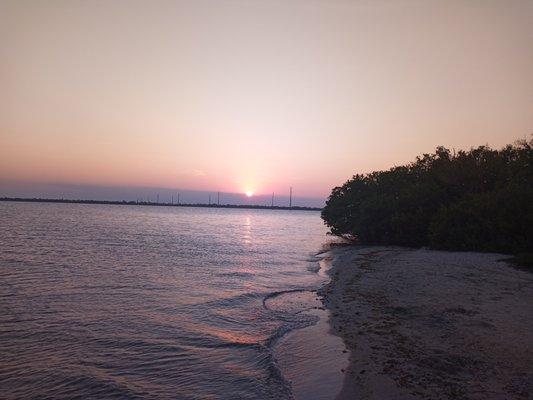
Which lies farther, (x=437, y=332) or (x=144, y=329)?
(x=144, y=329)

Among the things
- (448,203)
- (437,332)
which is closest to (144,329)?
(437,332)

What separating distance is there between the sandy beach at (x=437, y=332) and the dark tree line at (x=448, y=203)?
9.65 metres

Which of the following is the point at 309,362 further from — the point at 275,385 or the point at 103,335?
the point at 103,335

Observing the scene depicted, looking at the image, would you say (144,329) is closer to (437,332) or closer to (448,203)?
(437,332)

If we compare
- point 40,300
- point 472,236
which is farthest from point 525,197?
point 40,300

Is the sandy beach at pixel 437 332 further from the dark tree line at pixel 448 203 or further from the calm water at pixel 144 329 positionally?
the dark tree line at pixel 448 203

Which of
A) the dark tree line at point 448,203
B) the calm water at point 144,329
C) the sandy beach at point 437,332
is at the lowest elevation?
the calm water at point 144,329

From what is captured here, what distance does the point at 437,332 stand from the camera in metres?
11.0

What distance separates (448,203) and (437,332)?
32399mm

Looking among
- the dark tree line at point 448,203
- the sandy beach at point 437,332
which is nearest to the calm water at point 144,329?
the sandy beach at point 437,332

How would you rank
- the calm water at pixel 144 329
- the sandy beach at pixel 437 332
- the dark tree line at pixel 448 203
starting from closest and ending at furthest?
1. the sandy beach at pixel 437 332
2. the calm water at pixel 144 329
3. the dark tree line at pixel 448 203

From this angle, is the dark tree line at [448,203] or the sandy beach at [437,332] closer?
the sandy beach at [437,332]

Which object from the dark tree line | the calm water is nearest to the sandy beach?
the calm water

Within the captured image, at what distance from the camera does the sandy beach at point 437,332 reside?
7.70m
